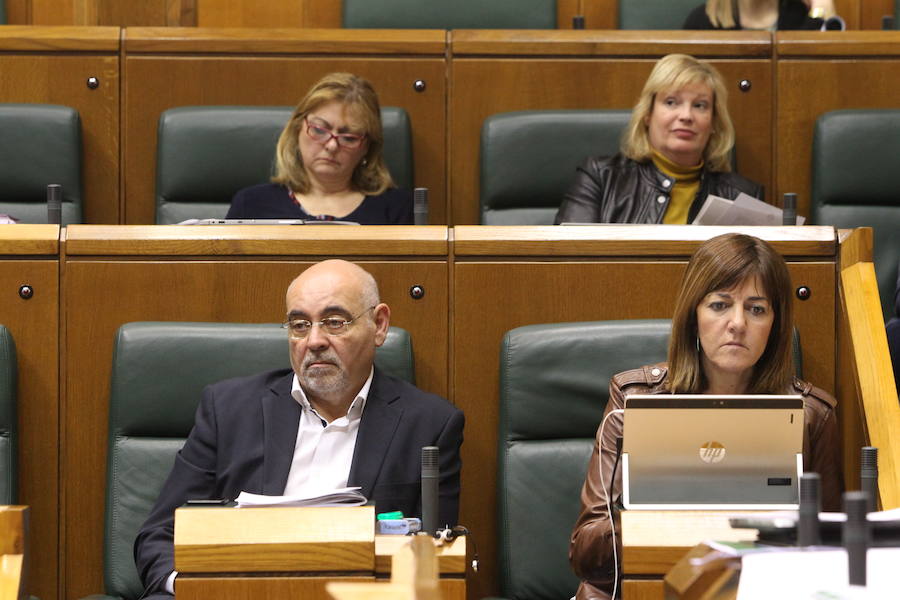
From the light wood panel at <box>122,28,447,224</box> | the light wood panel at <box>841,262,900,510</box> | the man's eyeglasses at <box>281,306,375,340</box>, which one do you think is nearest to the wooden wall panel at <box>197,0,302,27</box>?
the light wood panel at <box>122,28,447,224</box>

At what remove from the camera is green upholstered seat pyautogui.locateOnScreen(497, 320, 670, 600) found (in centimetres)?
144

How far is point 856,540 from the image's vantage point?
74cm

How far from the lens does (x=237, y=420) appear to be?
140cm

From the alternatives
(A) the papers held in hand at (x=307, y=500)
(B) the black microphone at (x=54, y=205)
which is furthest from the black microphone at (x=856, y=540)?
(B) the black microphone at (x=54, y=205)

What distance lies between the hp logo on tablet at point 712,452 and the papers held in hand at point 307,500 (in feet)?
0.93

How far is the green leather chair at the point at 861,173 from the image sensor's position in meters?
1.98

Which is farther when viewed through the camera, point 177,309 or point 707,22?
point 707,22

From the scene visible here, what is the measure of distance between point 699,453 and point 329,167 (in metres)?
0.96

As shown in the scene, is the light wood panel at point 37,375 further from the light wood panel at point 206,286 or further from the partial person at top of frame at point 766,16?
the partial person at top of frame at point 766,16

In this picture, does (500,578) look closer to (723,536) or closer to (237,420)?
(237,420)

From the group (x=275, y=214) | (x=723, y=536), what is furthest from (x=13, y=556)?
(x=275, y=214)

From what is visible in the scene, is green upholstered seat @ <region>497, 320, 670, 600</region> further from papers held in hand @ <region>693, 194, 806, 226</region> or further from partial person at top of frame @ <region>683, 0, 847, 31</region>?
partial person at top of frame @ <region>683, 0, 847, 31</region>

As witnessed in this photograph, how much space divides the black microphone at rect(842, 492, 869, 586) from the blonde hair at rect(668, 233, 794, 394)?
0.58 metres

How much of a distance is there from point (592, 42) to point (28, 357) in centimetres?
104
